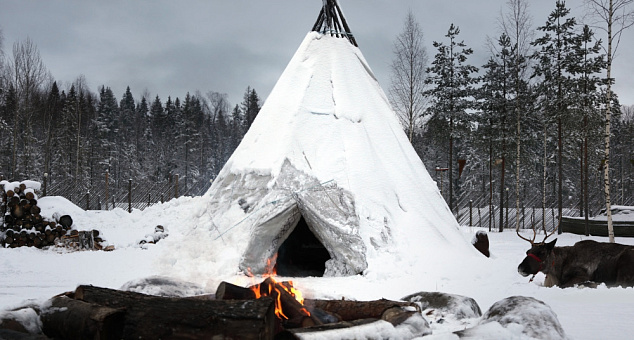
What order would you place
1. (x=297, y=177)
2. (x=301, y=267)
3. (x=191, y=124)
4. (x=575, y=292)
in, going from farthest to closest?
(x=191, y=124), (x=301, y=267), (x=297, y=177), (x=575, y=292)

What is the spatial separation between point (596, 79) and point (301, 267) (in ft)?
55.2

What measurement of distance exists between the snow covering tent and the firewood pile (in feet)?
18.8

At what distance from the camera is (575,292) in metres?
5.64

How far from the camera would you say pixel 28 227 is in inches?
455

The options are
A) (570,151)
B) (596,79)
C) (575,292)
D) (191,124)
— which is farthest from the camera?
(191,124)

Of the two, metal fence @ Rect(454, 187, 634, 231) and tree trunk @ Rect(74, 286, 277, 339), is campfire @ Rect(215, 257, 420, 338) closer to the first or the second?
tree trunk @ Rect(74, 286, 277, 339)

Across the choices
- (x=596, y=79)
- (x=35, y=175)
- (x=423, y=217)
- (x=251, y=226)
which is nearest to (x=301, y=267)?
(x=251, y=226)

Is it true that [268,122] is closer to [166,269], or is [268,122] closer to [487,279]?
[166,269]

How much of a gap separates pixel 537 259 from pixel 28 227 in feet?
42.0

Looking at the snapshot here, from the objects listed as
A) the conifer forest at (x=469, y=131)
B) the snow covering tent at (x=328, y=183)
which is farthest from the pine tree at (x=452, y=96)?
the snow covering tent at (x=328, y=183)

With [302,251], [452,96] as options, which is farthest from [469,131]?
[302,251]

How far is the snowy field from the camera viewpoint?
4.54m

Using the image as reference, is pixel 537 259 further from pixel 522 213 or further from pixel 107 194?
pixel 522 213

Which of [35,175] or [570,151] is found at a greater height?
[570,151]
